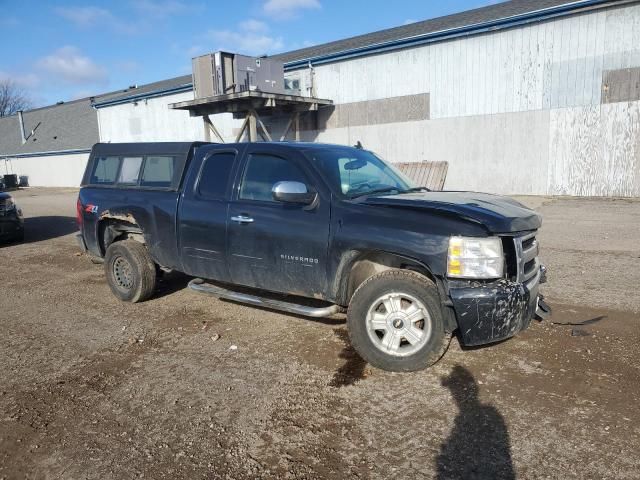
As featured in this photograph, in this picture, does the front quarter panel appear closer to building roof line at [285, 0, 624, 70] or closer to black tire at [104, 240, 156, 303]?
black tire at [104, 240, 156, 303]

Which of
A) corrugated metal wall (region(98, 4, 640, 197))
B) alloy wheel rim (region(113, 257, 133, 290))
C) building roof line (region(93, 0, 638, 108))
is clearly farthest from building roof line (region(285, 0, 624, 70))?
alloy wheel rim (region(113, 257, 133, 290))

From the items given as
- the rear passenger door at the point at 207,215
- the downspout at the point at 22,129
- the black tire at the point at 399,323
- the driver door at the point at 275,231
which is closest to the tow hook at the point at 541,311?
the black tire at the point at 399,323

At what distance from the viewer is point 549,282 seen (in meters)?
6.49

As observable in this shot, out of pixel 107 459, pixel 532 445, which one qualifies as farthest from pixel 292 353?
pixel 532 445

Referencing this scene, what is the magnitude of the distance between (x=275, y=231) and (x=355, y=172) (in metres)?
1.01

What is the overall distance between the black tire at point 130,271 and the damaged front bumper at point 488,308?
12.6 feet

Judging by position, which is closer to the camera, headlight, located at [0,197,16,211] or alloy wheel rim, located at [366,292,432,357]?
alloy wheel rim, located at [366,292,432,357]

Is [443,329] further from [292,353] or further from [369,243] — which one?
[292,353]

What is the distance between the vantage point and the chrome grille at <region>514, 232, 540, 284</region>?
12.3ft

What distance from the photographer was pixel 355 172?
4.80 meters

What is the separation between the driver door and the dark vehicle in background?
8.31 metres

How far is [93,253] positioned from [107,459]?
425 centimetres

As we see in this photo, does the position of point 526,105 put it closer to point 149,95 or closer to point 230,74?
point 230,74

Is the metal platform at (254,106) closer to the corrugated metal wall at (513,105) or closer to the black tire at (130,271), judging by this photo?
the corrugated metal wall at (513,105)
